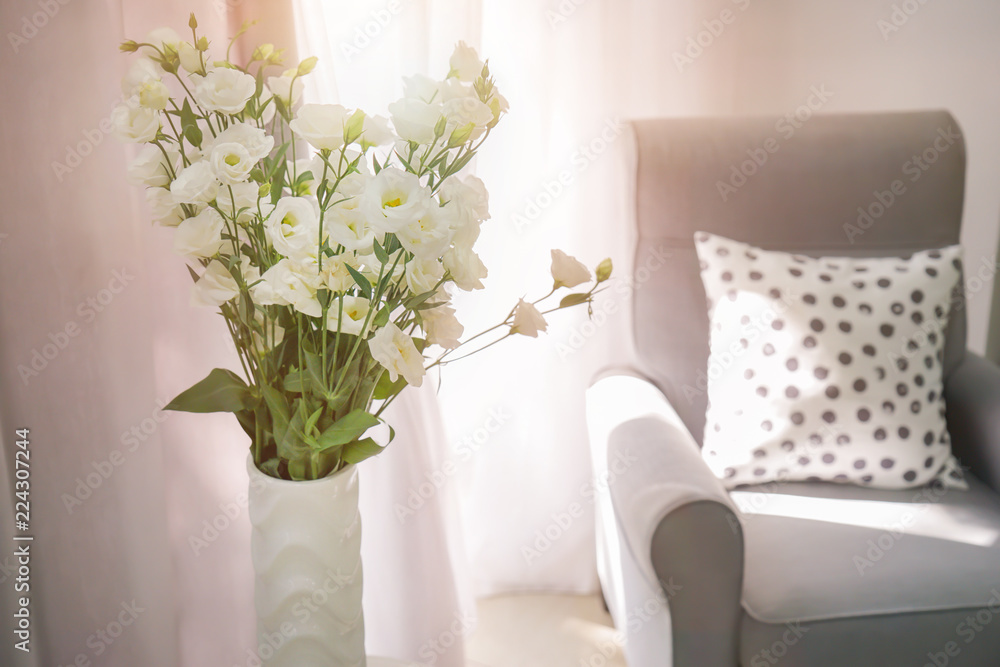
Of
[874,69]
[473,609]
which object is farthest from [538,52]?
[473,609]

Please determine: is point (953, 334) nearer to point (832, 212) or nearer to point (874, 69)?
point (832, 212)

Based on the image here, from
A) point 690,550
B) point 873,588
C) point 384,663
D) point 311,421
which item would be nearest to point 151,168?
point 311,421

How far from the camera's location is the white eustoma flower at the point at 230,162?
616 mm

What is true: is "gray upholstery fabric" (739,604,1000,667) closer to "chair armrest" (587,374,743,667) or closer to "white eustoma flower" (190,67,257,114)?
"chair armrest" (587,374,743,667)

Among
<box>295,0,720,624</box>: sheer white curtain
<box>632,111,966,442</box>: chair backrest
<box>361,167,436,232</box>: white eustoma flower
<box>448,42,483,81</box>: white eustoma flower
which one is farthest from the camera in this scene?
<box>295,0,720,624</box>: sheer white curtain

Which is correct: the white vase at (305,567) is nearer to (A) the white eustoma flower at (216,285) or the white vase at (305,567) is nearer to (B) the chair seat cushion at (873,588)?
(A) the white eustoma flower at (216,285)

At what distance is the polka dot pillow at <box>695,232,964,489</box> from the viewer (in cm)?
138

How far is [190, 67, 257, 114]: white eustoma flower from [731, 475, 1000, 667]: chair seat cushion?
95 cm

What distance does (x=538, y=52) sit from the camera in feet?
5.88

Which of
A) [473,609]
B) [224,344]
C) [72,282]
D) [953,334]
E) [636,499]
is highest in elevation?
[72,282]

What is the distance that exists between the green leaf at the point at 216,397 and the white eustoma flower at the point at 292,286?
0.14 m

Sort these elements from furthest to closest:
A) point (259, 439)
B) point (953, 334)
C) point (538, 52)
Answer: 1. point (538, 52)
2. point (953, 334)
3. point (259, 439)

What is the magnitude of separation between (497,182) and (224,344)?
0.85 meters

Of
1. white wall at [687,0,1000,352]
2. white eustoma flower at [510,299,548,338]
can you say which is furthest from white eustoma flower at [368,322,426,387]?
white wall at [687,0,1000,352]
